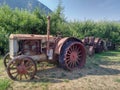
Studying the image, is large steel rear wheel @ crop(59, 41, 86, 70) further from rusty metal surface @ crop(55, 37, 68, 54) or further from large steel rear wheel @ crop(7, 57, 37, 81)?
large steel rear wheel @ crop(7, 57, 37, 81)

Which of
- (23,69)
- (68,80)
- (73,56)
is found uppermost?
(73,56)

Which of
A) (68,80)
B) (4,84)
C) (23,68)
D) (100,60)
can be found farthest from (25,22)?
(4,84)

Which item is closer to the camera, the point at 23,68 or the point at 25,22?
the point at 23,68

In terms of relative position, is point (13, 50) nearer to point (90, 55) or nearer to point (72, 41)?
point (72, 41)

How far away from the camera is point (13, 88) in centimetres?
515

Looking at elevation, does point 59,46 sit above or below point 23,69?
above

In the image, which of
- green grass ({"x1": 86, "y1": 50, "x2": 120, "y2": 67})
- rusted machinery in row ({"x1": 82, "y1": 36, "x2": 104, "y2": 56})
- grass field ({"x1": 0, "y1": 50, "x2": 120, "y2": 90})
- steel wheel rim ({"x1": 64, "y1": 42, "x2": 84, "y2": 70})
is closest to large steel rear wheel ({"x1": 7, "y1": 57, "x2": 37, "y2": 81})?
grass field ({"x1": 0, "y1": 50, "x2": 120, "y2": 90})

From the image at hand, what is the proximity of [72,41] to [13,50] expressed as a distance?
231cm

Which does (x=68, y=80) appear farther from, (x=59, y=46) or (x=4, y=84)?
(x=4, y=84)

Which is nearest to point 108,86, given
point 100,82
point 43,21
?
point 100,82

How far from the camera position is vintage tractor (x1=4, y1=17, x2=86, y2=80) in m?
5.79

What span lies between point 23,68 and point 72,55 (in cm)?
217

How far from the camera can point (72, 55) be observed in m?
7.22

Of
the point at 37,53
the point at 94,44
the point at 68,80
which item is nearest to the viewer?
the point at 68,80
